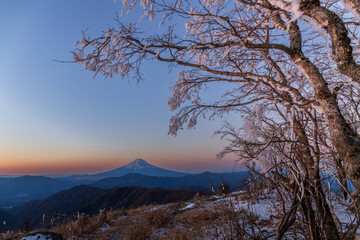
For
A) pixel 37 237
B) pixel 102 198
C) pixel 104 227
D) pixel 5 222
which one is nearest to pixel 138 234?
pixel 37 237

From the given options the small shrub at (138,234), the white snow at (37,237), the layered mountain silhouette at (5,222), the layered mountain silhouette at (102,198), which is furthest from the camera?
the layered mountain silhouette at (102,198)

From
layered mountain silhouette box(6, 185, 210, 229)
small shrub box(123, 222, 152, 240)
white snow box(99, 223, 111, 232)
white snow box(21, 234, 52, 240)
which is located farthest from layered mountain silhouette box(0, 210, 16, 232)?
small shrub box(123, 222, 152, 240)

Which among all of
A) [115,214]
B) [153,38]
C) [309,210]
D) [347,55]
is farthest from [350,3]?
[115,214]

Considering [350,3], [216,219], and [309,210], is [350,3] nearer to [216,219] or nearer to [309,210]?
[309,210]

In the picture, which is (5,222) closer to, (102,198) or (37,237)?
(37,237)

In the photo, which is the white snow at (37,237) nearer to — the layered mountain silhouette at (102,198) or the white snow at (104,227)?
the white snow at (104,227)

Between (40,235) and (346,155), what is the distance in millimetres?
6056

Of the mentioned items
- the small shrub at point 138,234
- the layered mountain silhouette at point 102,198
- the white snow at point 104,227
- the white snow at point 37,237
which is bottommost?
the layered mountain silhouette at point 102,198

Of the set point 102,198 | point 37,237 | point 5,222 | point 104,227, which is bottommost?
point 102,198

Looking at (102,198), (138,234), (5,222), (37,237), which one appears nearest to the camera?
(37,237)

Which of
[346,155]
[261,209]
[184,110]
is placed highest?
[184,110]

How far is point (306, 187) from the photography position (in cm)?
193

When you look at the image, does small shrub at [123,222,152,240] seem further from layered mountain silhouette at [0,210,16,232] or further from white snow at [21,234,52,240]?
layered mountain silhouette at [0,210,16,232]

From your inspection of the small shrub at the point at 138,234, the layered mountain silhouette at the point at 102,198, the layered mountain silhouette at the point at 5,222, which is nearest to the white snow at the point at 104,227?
the small shrub at the point at 138,234
